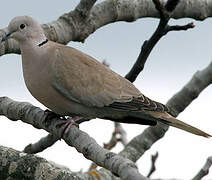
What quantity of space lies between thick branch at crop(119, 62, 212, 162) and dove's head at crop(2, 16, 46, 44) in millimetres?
1286

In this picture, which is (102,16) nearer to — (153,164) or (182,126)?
(182,126)

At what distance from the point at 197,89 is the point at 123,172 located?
2290 mm

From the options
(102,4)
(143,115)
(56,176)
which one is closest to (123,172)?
(56,176)

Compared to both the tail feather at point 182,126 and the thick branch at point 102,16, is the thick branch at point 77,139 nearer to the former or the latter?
the thick branch at point 102,16

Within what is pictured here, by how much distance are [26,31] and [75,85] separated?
0.63m

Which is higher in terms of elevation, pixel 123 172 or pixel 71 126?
pixel 123 172

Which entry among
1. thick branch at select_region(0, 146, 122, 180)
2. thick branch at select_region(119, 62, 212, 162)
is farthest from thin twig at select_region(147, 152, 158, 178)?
thick branch at select_region(0, 146, 122, 180)

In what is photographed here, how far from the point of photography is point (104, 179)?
4418mm

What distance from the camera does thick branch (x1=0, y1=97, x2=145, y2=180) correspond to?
268 centimetres

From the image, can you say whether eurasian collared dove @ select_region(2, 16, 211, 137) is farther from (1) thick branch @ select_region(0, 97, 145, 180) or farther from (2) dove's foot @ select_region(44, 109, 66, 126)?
(1) thick branch @ select_region(0, 97, 145, 180)

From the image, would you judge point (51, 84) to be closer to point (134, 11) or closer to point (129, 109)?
point (129, 109)

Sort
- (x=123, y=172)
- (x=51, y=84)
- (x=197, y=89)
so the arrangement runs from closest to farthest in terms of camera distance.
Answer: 1. (x=123, y=172)
2. (x=51, y=84)
3. (x=197, y=89)

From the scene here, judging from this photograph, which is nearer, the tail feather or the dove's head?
the tail feather

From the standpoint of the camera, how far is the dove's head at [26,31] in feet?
14.6
